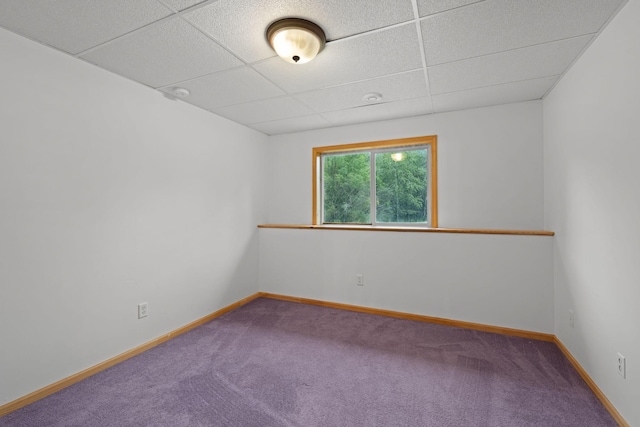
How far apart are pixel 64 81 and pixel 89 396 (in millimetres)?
2128

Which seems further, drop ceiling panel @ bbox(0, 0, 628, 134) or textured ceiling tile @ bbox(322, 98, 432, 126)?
textured ceiling tile @ bbox(322, 98, 432, 126)

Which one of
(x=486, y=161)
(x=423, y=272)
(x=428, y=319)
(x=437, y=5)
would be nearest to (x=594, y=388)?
(x=428, y=319)

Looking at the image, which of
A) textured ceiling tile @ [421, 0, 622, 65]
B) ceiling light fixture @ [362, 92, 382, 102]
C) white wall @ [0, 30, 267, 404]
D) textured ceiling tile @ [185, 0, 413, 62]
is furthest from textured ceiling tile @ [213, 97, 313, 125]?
textured ceiling tile @ [421, 0, 622, 65]

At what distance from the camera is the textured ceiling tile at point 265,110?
113 inches

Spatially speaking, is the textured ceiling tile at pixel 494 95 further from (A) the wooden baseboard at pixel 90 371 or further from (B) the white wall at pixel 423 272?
(A) the wooden baseboard at pixel 90 371

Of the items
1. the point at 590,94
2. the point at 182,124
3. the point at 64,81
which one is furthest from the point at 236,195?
the point at 590,94

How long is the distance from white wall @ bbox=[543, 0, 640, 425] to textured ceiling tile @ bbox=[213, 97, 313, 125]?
2.28m

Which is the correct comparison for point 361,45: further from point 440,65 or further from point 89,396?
point 89,396

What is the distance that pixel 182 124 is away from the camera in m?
2.79

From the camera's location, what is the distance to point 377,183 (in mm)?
3695

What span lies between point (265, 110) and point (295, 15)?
1585 mm

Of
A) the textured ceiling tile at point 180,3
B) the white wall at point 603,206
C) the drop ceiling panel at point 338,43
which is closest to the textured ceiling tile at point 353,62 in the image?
the drop ceiling panel at point 338,43

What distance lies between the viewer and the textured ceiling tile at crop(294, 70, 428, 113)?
235 centimetres

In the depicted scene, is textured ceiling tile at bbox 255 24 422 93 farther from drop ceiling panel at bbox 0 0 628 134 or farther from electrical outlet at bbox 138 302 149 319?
electrical outlet at bbox 138 302 149 319
